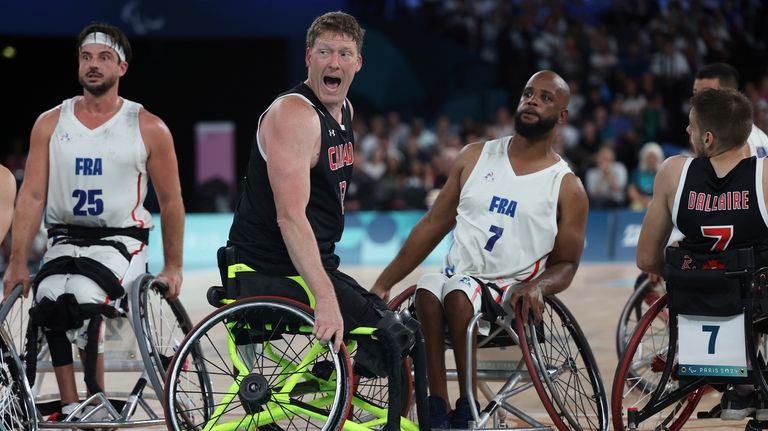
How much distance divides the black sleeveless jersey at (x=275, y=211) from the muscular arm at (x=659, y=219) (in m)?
1.25

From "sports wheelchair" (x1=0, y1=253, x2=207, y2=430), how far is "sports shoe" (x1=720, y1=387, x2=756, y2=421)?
200 centimetres

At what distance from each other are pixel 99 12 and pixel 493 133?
526 centimetres

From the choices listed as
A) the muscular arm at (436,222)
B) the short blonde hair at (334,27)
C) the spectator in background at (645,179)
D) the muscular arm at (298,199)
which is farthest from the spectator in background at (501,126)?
the muscular arm at (298,199)

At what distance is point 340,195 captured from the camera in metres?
4.38

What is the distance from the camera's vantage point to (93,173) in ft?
17.2

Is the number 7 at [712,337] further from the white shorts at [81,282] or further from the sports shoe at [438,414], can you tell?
the white shorts at [81,282]

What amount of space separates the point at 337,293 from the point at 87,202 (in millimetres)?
1494

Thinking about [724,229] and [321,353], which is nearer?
[321,353]

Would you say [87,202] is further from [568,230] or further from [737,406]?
[737,406]

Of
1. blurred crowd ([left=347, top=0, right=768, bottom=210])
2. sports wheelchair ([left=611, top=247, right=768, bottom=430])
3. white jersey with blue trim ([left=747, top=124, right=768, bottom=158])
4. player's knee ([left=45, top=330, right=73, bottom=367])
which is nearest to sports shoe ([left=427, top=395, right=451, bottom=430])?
sports wheelchair ([left=611, top=247, right=768, bottom=430])

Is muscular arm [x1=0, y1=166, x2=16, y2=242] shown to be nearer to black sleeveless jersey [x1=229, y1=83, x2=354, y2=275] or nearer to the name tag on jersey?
black sleeveless jersey [x1=229, y1=83, x2=354, y2=275]

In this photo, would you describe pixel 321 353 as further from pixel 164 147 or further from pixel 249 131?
pixel 249 131

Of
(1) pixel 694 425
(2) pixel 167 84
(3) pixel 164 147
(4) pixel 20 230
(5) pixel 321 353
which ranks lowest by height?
(1) pixel 694 425

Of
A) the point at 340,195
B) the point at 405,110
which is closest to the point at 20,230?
the point at 340,195
